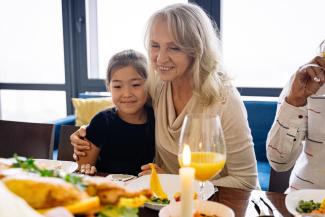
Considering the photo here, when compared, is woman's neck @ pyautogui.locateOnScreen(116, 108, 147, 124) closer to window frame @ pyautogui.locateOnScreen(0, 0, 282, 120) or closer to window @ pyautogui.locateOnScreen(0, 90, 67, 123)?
window frame @ pyautogui.locateOnScreen(0, 0, 282, 120)

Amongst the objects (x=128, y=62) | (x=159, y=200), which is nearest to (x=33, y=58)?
(x=128, y=62)

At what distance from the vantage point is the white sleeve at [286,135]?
1.32 meters

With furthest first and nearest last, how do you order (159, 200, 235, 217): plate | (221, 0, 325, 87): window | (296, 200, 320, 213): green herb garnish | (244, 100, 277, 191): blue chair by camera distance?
1. (221, 0, 325, 87): window
2. (244, 100, 277, 191): blue chair
3. (296, 200, 320, 213): green herb garnish
4. (159, 200, 235, 217): plate

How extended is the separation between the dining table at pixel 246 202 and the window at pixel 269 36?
6.84 feet

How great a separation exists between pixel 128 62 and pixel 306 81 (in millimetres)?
738

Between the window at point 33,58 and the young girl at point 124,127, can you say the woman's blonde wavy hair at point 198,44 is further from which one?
the window at point 33,58

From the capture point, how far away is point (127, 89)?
155cm

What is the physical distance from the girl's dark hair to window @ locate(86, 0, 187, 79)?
2.06 meters

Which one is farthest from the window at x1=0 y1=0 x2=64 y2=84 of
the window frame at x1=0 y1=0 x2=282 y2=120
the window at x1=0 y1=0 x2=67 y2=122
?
the window frame at x1=0 y1=0 x2=282 y2=120

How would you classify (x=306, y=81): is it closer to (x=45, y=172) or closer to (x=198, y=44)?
(x=198, y=44)

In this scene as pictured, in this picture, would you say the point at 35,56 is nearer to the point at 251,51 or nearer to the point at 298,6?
the point at 251,51

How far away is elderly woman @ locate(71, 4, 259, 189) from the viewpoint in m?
1.49

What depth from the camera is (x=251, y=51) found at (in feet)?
10.9

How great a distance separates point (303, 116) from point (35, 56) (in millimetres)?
3510
